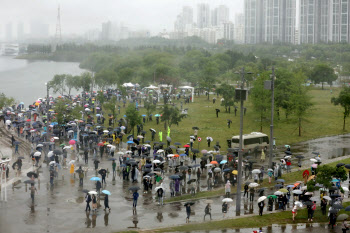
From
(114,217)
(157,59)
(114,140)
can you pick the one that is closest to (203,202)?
(114,217)

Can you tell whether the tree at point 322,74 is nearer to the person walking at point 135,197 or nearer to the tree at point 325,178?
the tree at point 325,178

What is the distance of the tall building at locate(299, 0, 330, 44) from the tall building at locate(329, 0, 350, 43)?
3997 millimetres

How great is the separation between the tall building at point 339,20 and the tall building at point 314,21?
400 cm

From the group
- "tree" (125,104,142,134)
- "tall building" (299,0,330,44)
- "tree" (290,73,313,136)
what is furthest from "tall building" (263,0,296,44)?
"tree" (125,104,142,134)

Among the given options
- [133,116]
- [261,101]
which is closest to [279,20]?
[261,101]

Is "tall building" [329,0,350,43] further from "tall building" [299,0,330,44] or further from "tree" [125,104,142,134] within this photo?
"tree" [125,104,142,134]

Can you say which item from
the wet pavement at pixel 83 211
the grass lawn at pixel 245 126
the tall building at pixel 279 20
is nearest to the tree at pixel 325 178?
the wet pavement at pixel 83 211

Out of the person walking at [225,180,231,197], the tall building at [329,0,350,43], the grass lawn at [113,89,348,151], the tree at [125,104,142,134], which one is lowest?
the person walking at [225,180,231,197]

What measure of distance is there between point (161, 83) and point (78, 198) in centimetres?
4795

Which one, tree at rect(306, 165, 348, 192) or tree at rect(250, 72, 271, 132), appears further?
tree at rect(250, 72, 271, 132)

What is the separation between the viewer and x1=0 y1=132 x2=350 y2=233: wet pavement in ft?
50.3

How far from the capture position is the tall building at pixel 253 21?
6038 inches

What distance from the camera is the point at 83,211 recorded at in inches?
667

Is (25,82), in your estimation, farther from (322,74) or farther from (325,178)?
(325,178)
